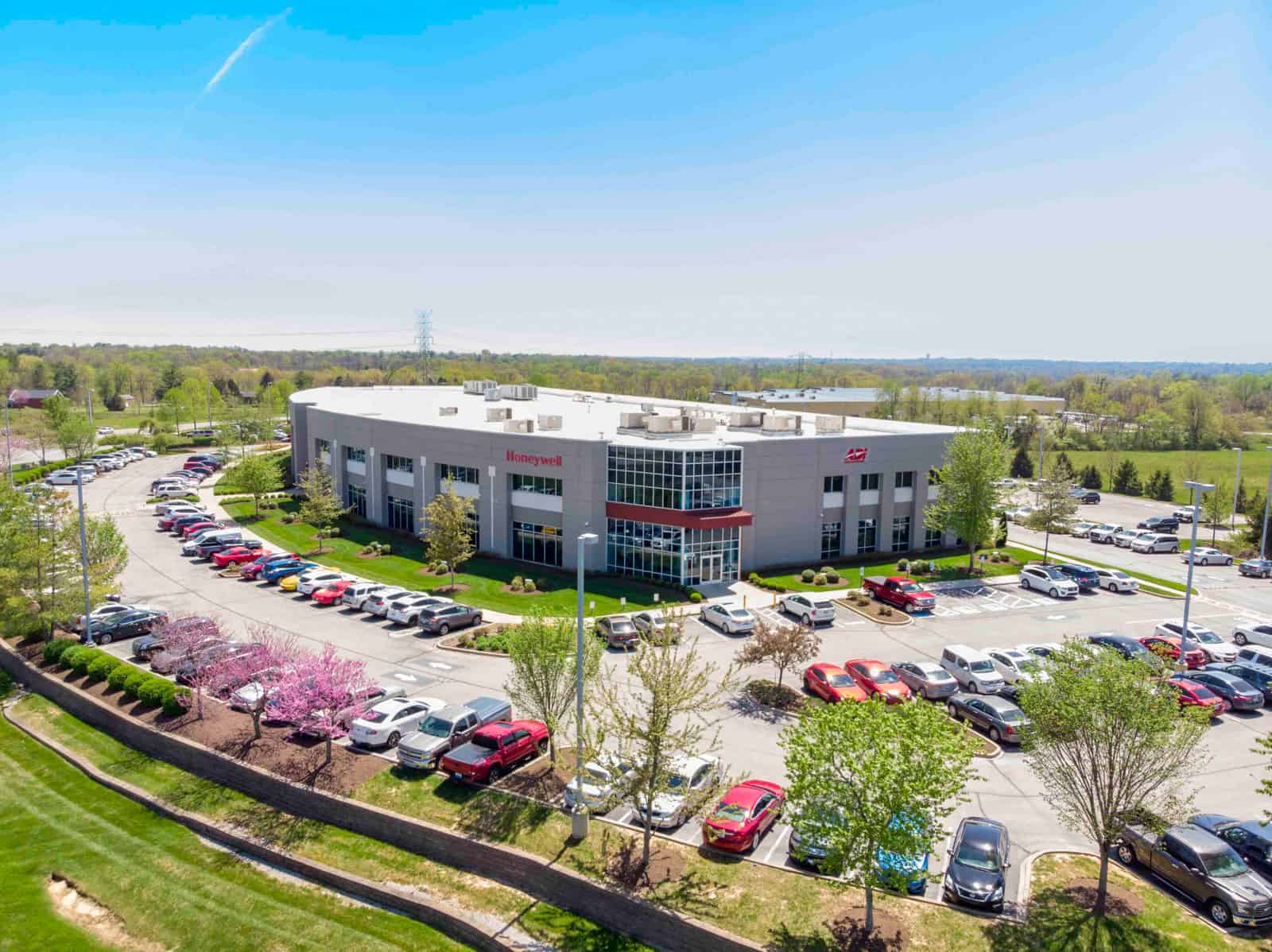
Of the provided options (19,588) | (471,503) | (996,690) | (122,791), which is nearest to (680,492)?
(471,503)

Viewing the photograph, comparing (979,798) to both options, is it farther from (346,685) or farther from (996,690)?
(346,685)

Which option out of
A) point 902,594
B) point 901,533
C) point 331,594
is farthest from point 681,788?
point 901,533

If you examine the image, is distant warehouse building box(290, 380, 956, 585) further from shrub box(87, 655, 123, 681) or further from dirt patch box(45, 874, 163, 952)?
dirt patch box(45, 874, 163, 952)

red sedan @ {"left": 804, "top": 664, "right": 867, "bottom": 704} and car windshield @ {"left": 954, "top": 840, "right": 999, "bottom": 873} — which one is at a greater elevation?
car windshield @ {"left": 954, "top": 840, "right": 999, "bottom": 873}

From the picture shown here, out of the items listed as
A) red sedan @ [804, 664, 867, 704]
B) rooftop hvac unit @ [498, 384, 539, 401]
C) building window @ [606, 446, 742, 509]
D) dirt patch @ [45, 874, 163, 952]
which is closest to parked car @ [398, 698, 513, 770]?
dirt patch @ [45, 874, 163, 952]

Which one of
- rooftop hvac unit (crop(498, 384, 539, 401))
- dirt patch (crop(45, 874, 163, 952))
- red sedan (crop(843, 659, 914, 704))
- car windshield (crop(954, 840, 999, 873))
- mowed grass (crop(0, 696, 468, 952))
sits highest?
rooftop hvac unit (crop(498, 384, 539, 401))
